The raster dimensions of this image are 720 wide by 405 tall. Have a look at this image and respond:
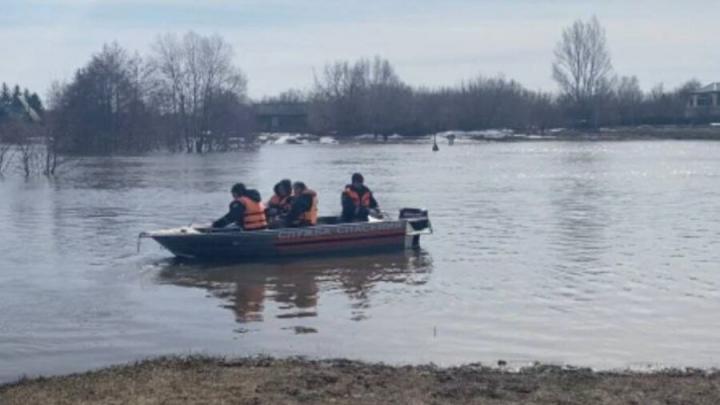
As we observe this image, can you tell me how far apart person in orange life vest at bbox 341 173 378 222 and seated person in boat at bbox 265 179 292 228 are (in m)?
1.05

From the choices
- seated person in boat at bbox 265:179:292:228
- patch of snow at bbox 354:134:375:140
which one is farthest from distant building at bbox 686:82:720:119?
seated person in boat at bbox 265:179:292:228

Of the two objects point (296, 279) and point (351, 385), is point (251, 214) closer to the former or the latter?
point (296, 279)

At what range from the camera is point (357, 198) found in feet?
69.6

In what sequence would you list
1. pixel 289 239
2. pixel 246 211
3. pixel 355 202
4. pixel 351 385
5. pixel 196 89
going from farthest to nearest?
pixel 196 89, pixel 355 202, pixel 289 239, pixel 246 211, pixel 351 385

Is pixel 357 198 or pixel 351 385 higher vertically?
pixel 357 198

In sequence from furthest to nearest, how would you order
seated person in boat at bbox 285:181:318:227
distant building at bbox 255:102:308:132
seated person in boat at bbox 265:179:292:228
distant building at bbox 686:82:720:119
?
1. distant building at bbox 255:102:308:132
2. distant building at bbox 686:82:720:119
3. seated person in boat at bbox 265:179:292:228
4. seated person in boat at bbox 285:181:318:227

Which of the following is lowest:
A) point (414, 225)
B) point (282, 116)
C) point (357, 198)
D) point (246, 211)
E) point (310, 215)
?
point (414, 225)

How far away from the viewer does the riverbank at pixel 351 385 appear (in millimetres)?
8617

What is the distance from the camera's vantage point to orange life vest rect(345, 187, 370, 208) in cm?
2112

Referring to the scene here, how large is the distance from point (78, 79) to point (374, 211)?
211ft

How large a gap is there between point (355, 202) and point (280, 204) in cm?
141

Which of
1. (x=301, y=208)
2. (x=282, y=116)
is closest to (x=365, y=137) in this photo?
(x=282, y=116)

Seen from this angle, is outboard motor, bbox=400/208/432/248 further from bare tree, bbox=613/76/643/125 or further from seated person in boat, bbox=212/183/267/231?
bare tree, bbox=613/76/643/125

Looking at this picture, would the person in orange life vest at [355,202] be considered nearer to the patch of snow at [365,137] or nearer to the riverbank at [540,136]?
the riverbank at [540,136]
